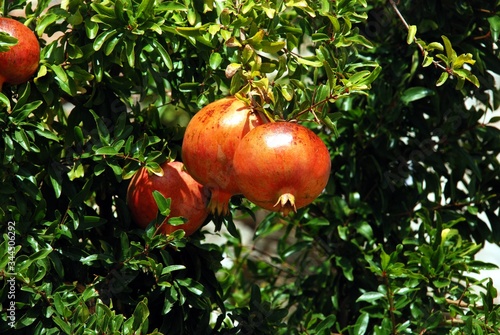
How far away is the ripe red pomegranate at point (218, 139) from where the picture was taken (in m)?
1.26

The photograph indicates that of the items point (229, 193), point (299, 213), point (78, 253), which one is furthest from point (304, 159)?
point (299, 213)

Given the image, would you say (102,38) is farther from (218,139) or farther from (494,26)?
(494,26)

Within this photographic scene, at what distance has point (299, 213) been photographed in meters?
2.04

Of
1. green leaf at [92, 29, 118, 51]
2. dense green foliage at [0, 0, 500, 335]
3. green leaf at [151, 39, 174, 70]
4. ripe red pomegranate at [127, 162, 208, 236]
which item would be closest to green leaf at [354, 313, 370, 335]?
dense green foliage at [0, 0, 500, 335]

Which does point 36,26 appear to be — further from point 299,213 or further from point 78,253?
point 299,213

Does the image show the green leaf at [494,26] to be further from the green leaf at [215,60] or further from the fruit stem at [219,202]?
the fruit stem at [219,202]

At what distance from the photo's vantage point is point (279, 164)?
120cm

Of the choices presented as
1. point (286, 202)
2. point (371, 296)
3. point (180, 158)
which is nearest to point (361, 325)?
point (371, 296)

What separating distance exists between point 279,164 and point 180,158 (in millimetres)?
445

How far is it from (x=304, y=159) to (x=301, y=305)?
970 mm

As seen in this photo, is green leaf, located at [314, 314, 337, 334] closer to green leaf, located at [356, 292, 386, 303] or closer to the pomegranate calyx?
green leaf, located at [356, 292, 386, 303]

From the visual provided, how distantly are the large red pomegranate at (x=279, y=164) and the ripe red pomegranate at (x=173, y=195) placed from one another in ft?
0.87

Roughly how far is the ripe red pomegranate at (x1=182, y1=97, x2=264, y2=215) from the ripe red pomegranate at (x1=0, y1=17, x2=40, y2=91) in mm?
332

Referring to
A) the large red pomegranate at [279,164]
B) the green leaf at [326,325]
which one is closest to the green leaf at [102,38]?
the large red pomegranate at [279,164]
